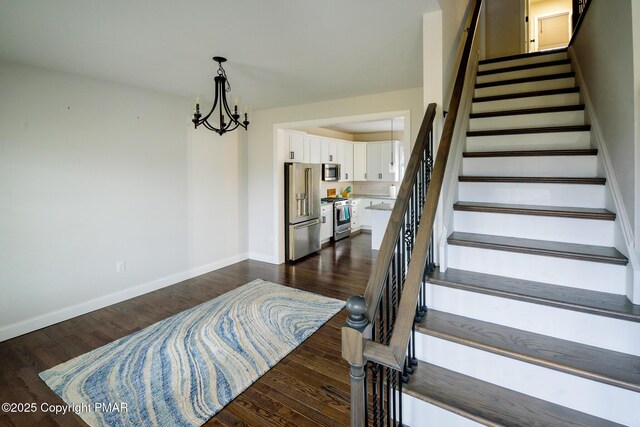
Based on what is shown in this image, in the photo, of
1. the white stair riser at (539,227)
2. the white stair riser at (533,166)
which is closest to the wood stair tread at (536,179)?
the white stair riser at (533,166)

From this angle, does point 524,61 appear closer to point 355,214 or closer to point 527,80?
point 527,80

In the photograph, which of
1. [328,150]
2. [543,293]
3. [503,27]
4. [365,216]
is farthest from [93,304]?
[503,27]

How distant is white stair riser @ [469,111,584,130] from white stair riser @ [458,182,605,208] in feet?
2.63

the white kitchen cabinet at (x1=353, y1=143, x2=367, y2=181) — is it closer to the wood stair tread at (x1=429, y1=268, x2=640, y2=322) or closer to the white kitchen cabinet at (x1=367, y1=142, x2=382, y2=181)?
the white kitchen cabinet at (x1=367, y1=142, x2=382, y2=181)

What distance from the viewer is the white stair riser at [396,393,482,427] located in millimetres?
1364

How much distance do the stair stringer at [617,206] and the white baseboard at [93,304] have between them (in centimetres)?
467

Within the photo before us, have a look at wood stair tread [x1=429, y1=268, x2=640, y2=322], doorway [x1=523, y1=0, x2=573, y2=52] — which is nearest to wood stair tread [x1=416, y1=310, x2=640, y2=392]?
wood stair tread [x1=429, y1=268, x2=640, y2=322]

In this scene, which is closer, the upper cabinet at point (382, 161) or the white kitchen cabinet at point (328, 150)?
the white kitchen cabinet at point (328, 150)

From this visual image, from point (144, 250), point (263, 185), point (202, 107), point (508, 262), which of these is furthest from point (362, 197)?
point (508, 262)

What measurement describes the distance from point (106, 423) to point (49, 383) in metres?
0.78

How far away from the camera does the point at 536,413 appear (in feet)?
4.38

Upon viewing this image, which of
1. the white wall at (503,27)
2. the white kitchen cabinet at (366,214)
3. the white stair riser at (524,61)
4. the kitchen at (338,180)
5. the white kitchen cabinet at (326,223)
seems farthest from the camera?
the white kitchen cabinet at (366,214)

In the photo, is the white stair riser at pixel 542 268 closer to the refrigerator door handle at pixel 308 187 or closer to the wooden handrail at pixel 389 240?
the wooden handrail at pixel 389 240

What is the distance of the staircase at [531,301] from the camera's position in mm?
1346
